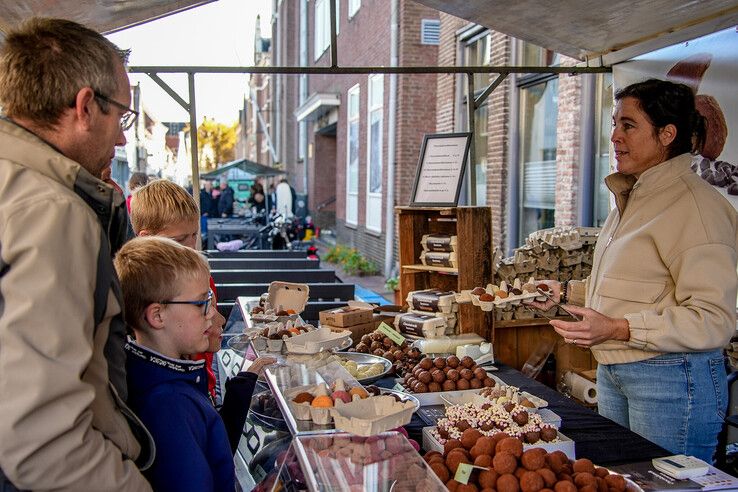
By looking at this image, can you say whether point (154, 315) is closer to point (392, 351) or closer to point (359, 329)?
point (392, 351)

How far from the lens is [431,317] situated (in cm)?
417

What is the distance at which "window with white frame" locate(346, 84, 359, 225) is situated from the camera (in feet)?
59.4

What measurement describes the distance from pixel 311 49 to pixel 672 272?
23740mm

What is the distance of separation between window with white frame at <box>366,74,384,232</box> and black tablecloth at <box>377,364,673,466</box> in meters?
12.3

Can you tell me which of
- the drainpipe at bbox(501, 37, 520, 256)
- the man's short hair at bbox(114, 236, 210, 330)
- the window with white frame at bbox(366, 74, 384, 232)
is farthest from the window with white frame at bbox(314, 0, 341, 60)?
the man's short hair at bbox(114, 236, 210, 330)

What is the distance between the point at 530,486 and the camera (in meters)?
1.84

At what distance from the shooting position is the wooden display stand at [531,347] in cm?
456

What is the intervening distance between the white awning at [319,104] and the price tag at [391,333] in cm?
1630

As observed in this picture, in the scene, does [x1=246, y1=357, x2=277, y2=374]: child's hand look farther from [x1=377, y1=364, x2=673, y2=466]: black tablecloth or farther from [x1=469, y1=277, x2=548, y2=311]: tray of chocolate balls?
[x1=469, y1=277, x2=548, y2=311]: tray of chocolate balls

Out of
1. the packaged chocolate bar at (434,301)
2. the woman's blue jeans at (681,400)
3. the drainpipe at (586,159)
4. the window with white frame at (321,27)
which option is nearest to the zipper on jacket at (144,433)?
the woman's blue jeans at (681,400)

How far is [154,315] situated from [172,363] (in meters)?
0.13

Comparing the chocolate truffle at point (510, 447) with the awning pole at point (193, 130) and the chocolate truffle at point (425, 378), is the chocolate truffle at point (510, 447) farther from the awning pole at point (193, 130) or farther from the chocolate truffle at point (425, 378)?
the awning pole at point (193, 130)

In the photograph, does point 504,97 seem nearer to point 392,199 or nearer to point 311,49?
point 392,199

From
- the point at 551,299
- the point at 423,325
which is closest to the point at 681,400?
the point at 551,299
